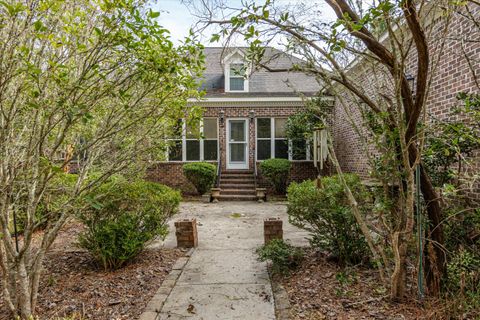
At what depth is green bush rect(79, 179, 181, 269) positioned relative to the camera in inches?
159

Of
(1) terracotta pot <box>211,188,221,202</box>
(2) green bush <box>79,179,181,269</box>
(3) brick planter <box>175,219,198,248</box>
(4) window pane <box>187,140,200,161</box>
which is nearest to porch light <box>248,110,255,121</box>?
(4) window pane <box>187,140,200,161</box>

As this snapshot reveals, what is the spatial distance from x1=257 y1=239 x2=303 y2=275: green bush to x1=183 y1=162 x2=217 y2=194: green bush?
7.77 metres

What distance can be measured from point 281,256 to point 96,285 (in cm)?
220

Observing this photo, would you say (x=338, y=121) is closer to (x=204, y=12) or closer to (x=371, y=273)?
(x=371, y=273)

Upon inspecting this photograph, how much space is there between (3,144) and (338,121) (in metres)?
11.5

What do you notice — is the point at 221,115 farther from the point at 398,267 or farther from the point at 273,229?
the point at 398,267

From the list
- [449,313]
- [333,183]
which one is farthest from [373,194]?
[449,313]

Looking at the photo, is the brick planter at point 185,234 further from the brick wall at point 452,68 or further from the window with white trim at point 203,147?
the window with white trim at point 203,147

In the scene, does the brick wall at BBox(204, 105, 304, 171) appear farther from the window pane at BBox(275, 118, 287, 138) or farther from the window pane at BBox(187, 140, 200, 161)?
the window pane at BBox(187, 140, 200, 161)

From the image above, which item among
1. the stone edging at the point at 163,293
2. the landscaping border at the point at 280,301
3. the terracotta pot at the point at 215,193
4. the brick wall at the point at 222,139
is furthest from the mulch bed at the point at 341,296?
the brick wall at the point at 222,139

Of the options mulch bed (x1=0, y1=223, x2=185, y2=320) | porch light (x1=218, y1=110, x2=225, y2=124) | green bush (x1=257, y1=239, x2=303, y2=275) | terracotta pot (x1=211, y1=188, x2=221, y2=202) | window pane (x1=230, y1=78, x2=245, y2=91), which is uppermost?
window pane (x1=230, y1=78, x2=245, y2=91)

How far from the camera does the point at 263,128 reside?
13.4 meters

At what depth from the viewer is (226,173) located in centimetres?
1305

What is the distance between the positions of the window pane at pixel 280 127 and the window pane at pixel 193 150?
3.33 metres
